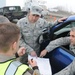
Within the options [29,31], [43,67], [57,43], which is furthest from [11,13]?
[43,67]

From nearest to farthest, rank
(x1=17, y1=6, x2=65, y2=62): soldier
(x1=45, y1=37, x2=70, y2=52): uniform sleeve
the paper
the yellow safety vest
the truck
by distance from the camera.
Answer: the yellow safety vest → the paper → (x1=45, y1=37, x2=70, y2=52): uniform sleeve → (x1=17, y1=6, x2=65, y2=62): soldier → the truck

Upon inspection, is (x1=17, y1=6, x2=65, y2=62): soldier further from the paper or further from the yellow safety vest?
the yellow safety vest

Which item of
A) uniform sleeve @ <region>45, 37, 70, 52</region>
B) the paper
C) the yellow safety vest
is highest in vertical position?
the yellow safety vest

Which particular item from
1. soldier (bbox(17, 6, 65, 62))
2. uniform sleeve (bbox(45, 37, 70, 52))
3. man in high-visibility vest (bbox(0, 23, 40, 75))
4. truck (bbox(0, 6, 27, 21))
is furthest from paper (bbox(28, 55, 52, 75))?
truck (bbox(0, 6, 27, 21))

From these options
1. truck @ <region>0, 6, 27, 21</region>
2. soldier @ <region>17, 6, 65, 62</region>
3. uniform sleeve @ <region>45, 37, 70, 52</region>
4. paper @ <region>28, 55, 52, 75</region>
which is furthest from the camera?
truck @ <region>0, 6, 27, 21</region>

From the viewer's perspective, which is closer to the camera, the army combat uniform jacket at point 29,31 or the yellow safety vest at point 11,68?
the yellow safety vest at point 11,68

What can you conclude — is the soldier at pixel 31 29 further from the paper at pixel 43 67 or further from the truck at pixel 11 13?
the truck at pixel 11 13

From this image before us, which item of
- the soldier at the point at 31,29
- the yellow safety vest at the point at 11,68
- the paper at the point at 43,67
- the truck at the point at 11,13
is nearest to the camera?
the yellow safety vest at the point at 11,68

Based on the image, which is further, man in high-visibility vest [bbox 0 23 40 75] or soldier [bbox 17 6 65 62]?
soldier [bbox 17 6 65 62]

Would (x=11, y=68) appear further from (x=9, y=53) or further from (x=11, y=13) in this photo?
(x=11, y=13)

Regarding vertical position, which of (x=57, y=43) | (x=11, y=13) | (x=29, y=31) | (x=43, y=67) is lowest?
(x=11, y=13)

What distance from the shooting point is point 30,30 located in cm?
430

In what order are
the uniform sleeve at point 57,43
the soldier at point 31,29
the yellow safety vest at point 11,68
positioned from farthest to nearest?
the soldier at point 31,29 < the uniform sleeve at point 57,43 < the yellow safety vest at point 11,68

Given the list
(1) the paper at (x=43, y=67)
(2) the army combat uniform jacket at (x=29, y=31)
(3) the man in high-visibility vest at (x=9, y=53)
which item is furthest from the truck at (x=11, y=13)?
(3) the man in high-visibility vest at (x=9, y=53)
